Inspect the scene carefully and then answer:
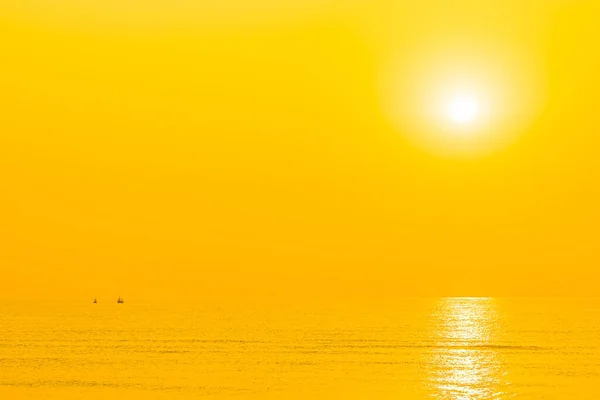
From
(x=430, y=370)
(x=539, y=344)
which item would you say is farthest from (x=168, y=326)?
(x=430, y=370)

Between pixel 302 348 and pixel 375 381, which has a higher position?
pixel 302 348

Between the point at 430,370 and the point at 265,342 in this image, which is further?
the point at 265,342

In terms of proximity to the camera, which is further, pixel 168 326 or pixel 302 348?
pixel 168 326

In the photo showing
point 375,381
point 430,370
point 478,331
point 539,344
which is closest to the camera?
point 375,381

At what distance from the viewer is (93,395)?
6600 centimetres

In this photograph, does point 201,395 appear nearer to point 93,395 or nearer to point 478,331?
point 93,395

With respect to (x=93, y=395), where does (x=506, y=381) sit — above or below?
above

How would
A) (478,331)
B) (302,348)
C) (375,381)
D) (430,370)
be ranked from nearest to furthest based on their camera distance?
(375,381), (430,370), (302,348), (478,331)

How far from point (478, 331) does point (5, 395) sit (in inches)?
4353

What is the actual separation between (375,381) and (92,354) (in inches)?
1547

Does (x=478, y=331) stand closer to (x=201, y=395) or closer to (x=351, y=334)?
(x=351, y=334)

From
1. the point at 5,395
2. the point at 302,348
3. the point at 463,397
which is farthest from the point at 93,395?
the point at 302,348

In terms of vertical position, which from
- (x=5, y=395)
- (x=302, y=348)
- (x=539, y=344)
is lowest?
(x=5, y=395)

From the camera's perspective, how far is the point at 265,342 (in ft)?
405
